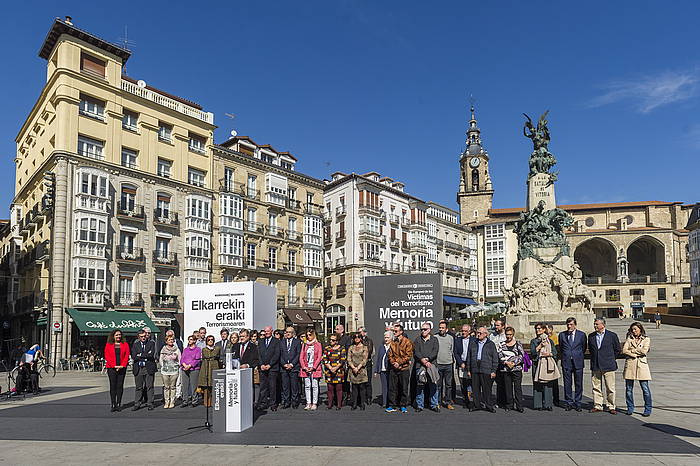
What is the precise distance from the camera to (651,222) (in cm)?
8819

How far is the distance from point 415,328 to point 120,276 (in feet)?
98.7

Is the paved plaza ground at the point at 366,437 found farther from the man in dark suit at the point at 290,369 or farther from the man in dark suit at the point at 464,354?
the man in dark suit at the point at 464,354

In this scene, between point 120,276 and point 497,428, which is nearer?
point 497,428

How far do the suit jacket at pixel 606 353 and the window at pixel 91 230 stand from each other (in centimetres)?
3374

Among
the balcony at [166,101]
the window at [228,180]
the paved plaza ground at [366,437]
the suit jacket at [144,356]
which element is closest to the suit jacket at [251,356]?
the paved plaza ground at [366,437]

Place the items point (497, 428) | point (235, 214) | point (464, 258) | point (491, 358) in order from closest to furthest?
point (497, 428), point (491, 358), point (235, 214), point (464, 258)

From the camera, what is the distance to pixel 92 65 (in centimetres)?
4119

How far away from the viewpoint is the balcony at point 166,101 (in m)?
43.2

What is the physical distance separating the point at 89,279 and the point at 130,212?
18.5 feet

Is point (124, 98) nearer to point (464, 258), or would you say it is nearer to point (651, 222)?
point (464, 258)

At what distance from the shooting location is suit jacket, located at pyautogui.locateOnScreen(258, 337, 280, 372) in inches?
537

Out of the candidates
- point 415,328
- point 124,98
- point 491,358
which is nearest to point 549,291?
point 415,328

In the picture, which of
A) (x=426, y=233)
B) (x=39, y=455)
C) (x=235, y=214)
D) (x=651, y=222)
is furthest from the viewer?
(x=651, y=222)

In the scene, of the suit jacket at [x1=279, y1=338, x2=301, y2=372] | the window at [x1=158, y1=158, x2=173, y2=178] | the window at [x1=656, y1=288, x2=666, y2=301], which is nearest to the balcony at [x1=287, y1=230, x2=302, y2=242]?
the window at [x1=158, y1=158, x2=173, y2=178]
